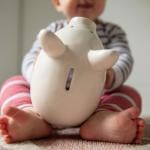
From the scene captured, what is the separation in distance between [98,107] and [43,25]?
Result: 718 millimetres

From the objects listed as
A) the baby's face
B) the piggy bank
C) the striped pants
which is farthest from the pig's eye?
the baby's face

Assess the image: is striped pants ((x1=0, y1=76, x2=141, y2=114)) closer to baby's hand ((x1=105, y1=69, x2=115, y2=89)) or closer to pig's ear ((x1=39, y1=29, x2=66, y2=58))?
baby's hand ((x1=105, y1=69, x2=115, y2=89))

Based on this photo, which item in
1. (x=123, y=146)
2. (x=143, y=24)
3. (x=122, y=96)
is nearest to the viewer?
(x=123, y=146)

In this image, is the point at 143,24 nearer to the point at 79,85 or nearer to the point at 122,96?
the point at 122,96

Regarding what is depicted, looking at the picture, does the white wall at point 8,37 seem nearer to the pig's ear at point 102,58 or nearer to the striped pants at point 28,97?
the striped pants at point 28,97

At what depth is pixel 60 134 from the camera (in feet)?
2.29

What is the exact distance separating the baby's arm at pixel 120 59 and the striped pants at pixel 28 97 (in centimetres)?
2

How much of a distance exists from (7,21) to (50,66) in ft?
2.56

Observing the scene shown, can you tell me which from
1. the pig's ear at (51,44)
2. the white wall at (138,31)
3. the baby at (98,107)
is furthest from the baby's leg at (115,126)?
the white wall at (138,31)

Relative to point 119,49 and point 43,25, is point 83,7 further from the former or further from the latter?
point 43,25

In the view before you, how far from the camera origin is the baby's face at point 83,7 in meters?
0.86

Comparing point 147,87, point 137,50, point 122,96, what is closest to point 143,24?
point 137,50

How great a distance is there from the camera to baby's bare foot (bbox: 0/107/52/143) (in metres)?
0.62

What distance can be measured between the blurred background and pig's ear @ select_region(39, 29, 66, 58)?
73cm
